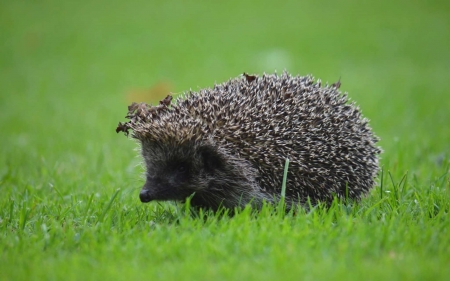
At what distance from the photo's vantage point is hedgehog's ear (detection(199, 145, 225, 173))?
5.88 metres

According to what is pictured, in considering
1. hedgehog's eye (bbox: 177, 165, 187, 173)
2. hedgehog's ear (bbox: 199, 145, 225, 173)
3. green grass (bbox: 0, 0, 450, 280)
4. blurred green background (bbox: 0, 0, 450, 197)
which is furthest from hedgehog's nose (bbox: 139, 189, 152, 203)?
blurred green background (bbox: 0, 0, 450, 197)

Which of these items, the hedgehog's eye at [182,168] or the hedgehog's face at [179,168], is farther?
the hedgehog's eye at [182,168]

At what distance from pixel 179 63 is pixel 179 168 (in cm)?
1429

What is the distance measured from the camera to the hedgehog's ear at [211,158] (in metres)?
5.88

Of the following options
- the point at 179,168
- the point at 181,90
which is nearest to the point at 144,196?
the point at 179,168

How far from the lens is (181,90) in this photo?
15461 millimetres

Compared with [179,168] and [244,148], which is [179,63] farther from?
[244,148]

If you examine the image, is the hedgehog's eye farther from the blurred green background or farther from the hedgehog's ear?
the blurred green background

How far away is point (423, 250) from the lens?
442 centimetres

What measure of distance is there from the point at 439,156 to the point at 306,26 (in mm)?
16295

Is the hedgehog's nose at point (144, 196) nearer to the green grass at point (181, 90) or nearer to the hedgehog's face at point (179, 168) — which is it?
the hedgehog's face at point (179, 168)

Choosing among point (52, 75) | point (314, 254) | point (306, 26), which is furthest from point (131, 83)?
point (314, 254)

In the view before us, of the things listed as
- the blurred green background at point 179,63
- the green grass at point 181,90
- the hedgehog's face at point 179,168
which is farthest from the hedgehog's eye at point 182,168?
the blurred green background at point 179,63

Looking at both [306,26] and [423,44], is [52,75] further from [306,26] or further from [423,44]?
[423,44]
